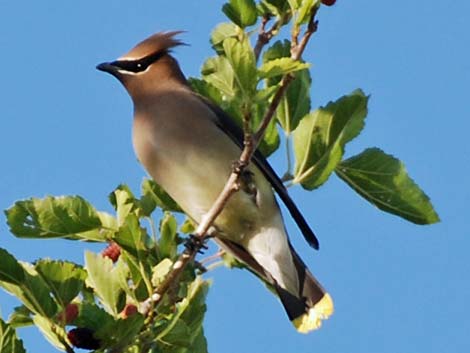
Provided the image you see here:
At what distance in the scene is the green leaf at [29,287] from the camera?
8.95 ft

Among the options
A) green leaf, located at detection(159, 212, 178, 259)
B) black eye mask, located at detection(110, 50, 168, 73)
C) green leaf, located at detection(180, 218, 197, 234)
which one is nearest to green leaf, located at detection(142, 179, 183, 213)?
green leaf, located at detection(180, 218, 197, 234)

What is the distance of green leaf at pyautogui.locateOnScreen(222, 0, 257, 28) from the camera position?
3.21 metres

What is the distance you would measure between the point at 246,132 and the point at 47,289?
61cm

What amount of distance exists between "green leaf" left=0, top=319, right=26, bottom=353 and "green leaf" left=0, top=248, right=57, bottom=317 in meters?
0.17

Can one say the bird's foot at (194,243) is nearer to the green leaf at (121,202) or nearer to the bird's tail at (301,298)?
the green leaf at (121,202)

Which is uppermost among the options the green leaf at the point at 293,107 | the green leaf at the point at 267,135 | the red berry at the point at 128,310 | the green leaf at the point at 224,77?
the green leaf at the point at 224,77

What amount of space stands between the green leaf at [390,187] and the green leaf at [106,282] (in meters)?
0.74

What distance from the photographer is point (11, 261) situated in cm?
271

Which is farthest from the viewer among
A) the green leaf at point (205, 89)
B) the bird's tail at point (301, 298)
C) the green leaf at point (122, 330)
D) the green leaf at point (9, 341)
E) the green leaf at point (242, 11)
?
the bird's tail at point (301, 298)

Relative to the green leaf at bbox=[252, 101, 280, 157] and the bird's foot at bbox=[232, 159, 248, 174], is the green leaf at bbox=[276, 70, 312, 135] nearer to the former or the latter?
the green leaf at bbox=[252, 101, 280, 157]

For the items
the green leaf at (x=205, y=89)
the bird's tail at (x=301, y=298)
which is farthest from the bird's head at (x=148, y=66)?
the green leaf at (x=205, y=89)

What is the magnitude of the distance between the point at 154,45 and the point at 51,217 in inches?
84.8

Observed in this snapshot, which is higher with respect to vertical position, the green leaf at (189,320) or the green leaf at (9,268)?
the green leaf at (9,268)

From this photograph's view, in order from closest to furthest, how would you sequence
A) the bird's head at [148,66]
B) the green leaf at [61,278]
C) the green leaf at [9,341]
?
1. the green leaf at [9,341]
2. the green leaf at [61,278]
3. the bird's head at [148,66]
